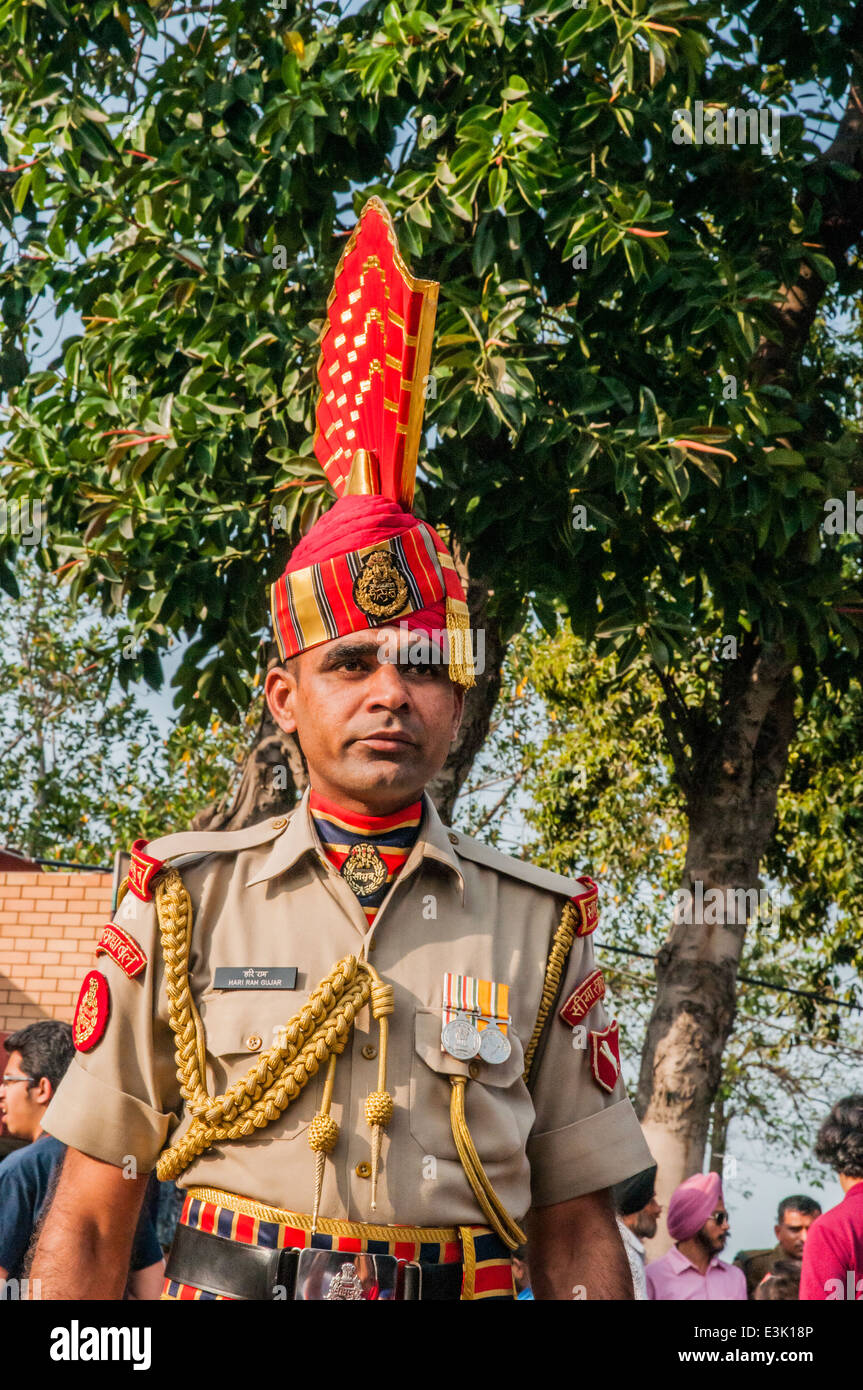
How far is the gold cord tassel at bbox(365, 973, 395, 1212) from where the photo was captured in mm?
2432

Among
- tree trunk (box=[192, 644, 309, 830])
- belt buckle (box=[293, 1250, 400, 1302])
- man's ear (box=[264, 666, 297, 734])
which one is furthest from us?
tree trunk (box=[192, 644, 309, 830])

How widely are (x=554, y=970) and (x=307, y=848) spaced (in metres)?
0.49

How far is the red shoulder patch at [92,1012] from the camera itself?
2568mm

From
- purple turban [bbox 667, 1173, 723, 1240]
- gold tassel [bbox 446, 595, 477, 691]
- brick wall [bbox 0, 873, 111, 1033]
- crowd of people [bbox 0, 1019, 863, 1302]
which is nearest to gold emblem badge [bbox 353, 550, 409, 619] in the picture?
gold tassel [bbox 446, 595, 477, 691]

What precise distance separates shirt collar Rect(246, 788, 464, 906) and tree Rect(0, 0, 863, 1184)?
256cm

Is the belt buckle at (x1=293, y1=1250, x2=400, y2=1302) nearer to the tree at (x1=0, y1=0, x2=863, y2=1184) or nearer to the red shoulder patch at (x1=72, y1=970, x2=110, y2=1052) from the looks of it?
the red shoulder patch at (x1=72, y1=970, x2=110, y2=1052)

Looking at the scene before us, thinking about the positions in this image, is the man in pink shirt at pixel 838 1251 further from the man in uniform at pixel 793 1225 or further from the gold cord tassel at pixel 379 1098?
the man in uniform at pixel 793 1225

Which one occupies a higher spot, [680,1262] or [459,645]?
[459,645]

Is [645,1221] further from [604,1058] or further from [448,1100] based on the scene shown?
[448,1100]

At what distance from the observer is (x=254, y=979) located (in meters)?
2.59

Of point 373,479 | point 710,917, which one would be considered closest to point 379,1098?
point 373,479

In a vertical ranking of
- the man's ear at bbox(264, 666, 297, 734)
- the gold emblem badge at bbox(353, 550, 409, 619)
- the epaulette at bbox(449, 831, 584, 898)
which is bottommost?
the epaulette at bbox(449, 831, 584, 898)
